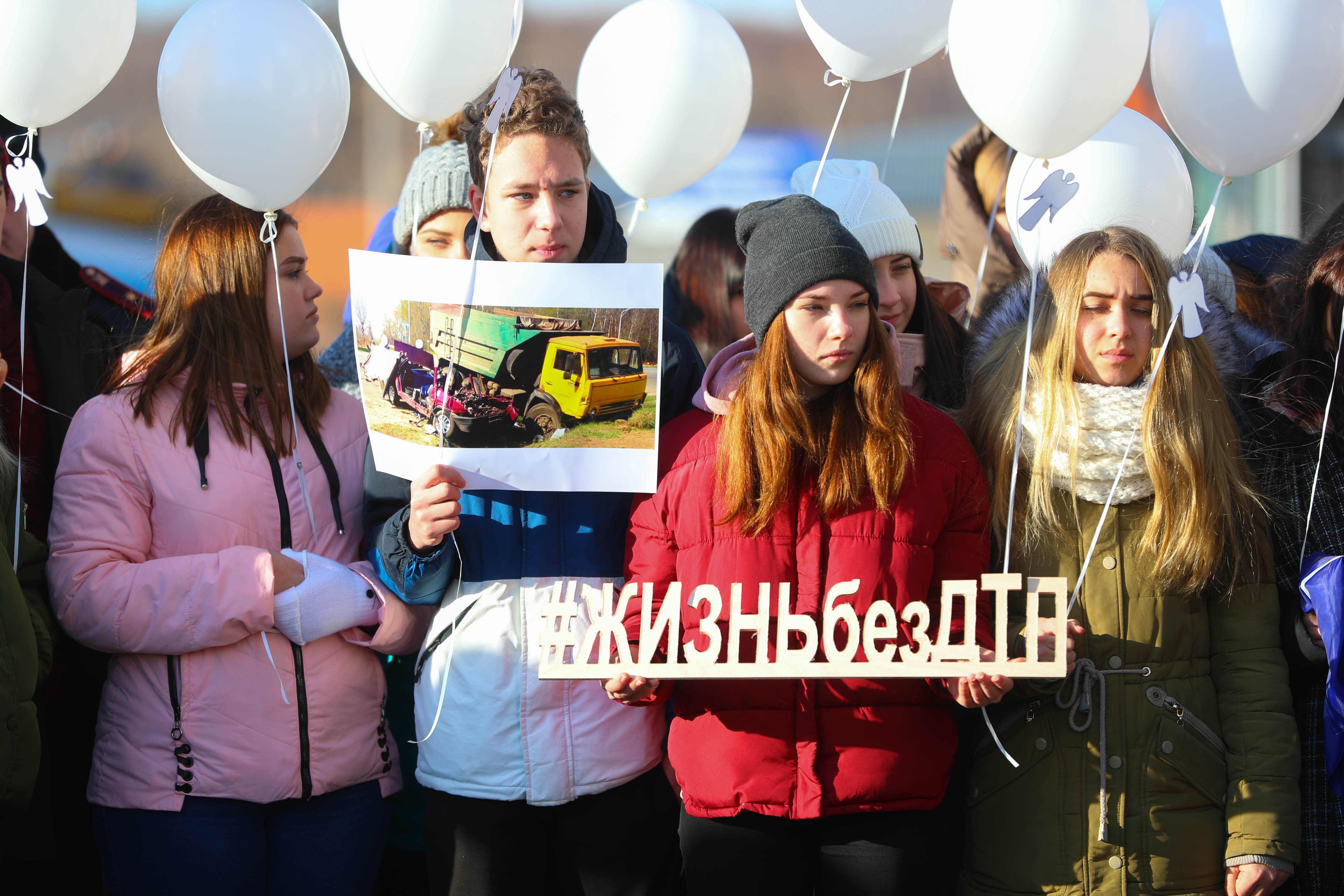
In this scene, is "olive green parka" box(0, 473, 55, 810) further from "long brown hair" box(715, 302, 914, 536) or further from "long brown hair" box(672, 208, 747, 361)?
"long brown hair" box(672, 208, 747, 361)

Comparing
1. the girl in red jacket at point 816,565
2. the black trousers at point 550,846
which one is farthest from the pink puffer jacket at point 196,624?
the girl in red jacket at point 816,565

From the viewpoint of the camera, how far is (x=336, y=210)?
494 centimetres

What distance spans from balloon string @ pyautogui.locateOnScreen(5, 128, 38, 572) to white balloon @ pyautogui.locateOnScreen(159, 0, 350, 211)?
323mm

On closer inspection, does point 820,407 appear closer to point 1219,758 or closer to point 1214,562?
point 1214,562

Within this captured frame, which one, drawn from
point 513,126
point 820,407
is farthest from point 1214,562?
point 513,126

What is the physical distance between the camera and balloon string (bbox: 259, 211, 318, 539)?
8.32 ft

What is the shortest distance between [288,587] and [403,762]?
0.83 m

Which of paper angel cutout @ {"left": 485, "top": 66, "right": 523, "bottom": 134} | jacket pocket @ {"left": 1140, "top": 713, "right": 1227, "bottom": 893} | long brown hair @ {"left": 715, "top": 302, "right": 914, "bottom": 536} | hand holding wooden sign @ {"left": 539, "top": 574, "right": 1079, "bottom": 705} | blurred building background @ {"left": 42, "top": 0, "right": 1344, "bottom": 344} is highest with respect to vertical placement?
blurred building background @ {"left": 42, "top": 0, "right": 1344, "bottom": 344}

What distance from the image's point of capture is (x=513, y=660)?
240 cm

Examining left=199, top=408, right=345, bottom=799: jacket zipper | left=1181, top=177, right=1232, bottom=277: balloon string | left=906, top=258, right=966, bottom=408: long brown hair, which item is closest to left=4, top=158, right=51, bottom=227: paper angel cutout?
left=199, top=408, right=345, bottom=799: jacket zipper

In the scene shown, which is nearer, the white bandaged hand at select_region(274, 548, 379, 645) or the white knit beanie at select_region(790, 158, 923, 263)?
the white bandaged hand at select_region(274, 548, 379, 645)

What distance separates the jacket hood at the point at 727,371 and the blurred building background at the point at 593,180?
251 cm

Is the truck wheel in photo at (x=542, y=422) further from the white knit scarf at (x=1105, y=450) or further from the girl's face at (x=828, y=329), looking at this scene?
the white knit scarf at (x=1105, y=450)

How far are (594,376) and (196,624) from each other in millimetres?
976
